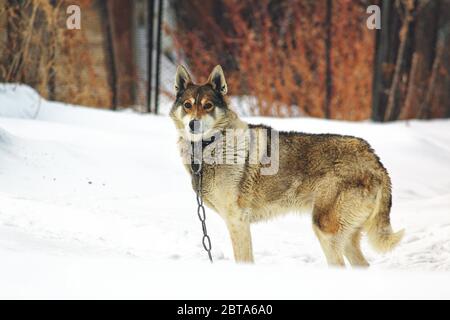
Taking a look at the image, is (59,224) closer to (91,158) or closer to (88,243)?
(88,243)

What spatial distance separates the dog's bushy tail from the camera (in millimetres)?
4797

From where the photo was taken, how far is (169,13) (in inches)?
709

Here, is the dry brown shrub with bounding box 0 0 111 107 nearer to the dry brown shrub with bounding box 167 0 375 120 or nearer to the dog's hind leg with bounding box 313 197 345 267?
the dry brown shrub with bounding box 167 0 375 120

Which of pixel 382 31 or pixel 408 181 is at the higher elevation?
pixel 382 31

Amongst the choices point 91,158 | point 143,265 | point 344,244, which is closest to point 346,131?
point 91,158

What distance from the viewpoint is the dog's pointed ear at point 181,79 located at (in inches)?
192

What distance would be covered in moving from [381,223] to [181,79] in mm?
1814

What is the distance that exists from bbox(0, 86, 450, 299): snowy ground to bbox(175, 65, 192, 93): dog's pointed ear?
51.5 inches

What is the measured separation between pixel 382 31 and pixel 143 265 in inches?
331

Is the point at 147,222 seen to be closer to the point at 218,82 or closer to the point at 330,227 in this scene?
the point at 218,82

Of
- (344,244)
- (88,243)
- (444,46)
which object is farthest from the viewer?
(444,46)

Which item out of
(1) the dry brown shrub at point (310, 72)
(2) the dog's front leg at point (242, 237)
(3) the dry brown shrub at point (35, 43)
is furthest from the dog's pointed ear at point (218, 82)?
(1) the dry brown shrub at point (310, 72)

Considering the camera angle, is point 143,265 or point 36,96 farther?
point 36,96

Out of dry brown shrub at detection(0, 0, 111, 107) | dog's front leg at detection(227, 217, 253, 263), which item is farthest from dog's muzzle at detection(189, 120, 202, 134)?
dry brown shrub at detection(0, 0, 111, 107)
